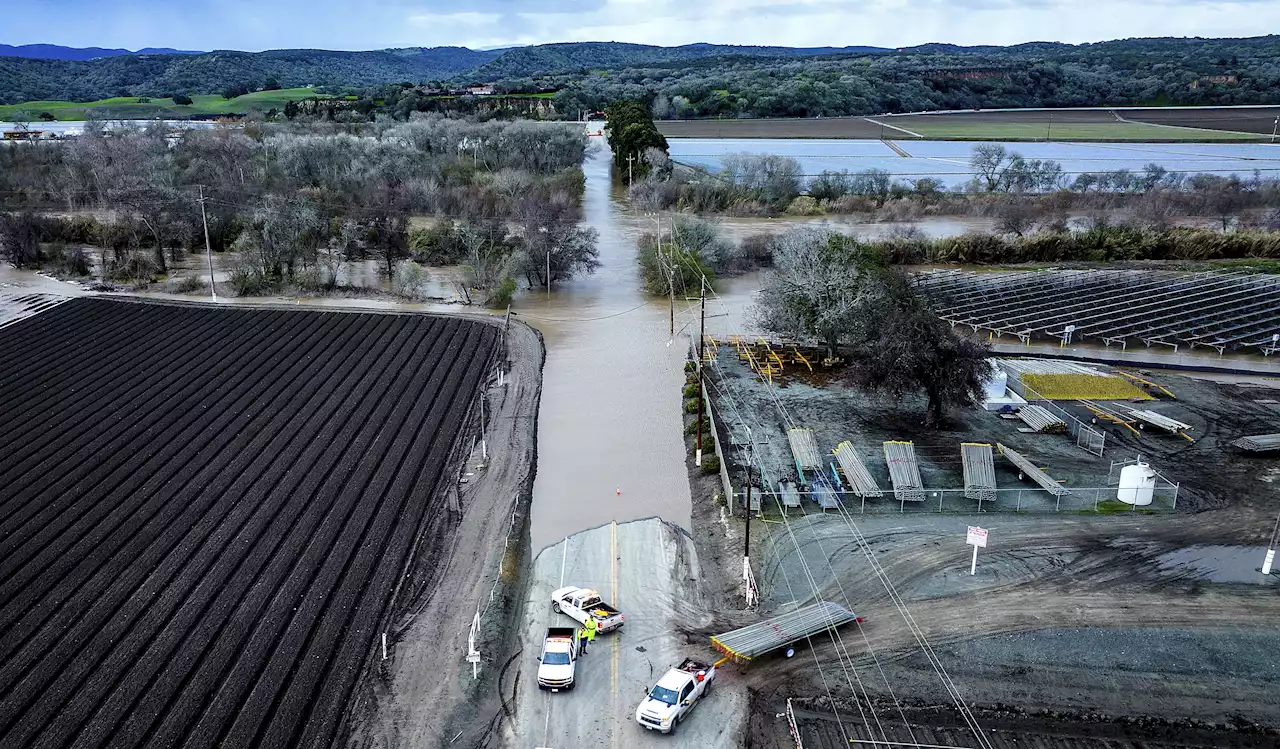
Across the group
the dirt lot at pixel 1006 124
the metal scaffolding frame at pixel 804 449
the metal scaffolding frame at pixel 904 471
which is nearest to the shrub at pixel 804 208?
the dirt lot at pixel 1006 124

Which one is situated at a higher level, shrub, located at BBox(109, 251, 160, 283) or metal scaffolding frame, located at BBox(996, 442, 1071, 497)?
shrub, located at BBox(109, 251, 160, 283)

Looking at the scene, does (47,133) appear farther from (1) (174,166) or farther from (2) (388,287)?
(2) (388,287)

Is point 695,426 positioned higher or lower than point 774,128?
lower

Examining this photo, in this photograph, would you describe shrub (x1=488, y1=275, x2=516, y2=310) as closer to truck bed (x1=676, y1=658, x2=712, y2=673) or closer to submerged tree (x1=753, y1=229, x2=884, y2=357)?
submerged tree (x1=753, y1=229, x2=884, y2=357)

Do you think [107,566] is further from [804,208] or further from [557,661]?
[804,208]

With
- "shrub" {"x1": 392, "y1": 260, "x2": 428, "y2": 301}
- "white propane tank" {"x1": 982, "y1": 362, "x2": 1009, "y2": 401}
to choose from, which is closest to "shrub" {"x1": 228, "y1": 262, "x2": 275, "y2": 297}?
"shrub" {"x1": 392, "y1": 260, "x2": 428, "y2": 301}

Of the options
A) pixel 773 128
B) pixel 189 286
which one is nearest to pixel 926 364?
pixel 189 286

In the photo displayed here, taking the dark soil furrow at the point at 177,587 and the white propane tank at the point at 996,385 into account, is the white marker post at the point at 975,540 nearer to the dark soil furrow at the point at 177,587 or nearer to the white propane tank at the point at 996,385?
the white propane tank at the point at 996,385
